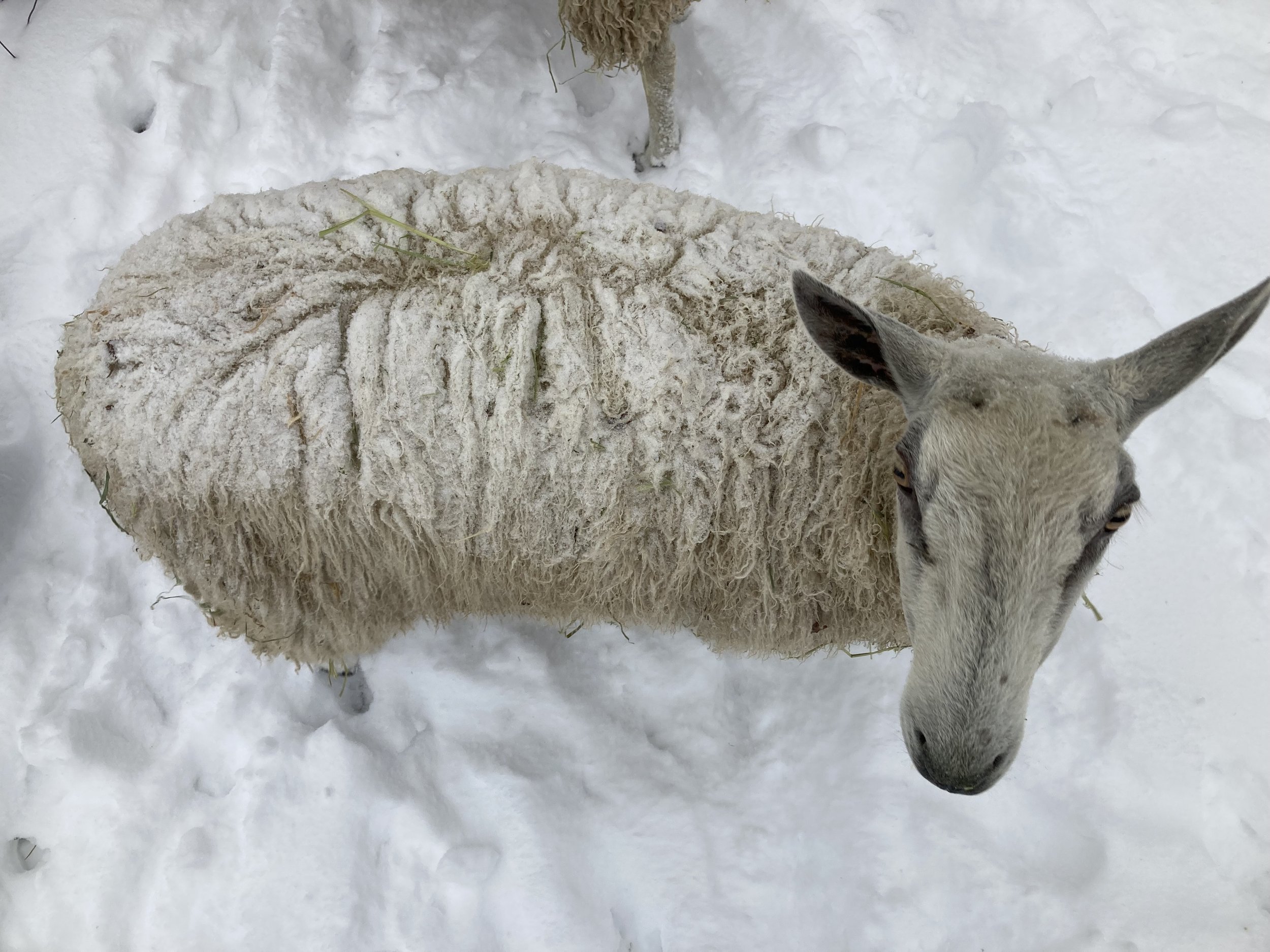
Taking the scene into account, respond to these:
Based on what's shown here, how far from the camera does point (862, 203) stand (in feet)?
12.2

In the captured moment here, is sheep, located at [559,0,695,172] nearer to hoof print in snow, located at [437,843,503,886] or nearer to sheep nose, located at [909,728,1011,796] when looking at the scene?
sheep nose, located at [909,728,1011,796]

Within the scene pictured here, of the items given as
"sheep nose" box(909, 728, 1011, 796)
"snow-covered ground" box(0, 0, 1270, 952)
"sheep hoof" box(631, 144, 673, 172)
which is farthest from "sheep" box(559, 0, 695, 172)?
"sheep nose" box(909, 728, 1011, 796)

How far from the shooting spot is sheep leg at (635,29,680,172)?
132 inches

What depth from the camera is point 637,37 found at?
10.1ft

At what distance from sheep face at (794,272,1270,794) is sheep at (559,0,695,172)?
73.4 inches

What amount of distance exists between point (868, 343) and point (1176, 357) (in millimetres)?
698

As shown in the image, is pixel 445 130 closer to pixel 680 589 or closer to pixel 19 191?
pixel 19 191

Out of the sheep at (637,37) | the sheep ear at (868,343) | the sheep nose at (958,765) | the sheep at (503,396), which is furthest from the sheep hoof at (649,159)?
the sheep nose at (958,765)

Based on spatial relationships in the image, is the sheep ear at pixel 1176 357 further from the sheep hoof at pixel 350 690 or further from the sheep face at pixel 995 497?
the sheep hoof at pixel 350 690

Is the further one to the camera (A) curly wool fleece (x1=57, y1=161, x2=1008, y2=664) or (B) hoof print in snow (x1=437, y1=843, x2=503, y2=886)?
(B) hoof print in snow (x1=437, y1=843, x2=503, y2=886)

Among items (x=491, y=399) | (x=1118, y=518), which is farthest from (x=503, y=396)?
(x=1118, y=518)

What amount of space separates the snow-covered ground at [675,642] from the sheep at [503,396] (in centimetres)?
101

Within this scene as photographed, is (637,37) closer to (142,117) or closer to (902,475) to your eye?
(902,475)

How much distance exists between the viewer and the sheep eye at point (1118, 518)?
5.76ft
